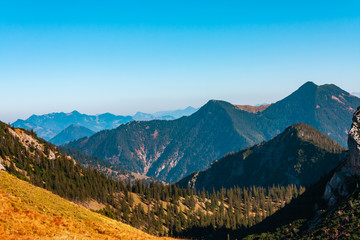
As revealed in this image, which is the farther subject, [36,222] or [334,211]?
[334,211]

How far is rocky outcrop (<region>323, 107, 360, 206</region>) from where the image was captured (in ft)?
331

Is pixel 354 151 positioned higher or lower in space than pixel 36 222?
higher

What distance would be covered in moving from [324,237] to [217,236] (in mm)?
114133

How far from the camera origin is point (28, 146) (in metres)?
198

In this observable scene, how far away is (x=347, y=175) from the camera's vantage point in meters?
104

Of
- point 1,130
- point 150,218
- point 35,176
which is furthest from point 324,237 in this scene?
point 1,130

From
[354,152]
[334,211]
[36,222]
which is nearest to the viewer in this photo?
[36,222]

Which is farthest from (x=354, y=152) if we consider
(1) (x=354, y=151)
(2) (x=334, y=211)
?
(2) (x=334, y=211)

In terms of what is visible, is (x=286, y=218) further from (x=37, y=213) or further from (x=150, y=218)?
(x=37, y=213)

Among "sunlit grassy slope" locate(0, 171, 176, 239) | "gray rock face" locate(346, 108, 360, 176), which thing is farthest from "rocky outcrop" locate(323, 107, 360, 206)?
"sunlit grassy slope" locate(0, 171, 176, 239)

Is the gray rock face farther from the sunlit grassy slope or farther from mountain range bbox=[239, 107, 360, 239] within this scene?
the sunlit grassy slope

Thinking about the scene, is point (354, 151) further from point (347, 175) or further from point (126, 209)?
point (126, 209)

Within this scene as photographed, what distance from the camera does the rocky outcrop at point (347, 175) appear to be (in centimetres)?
10081

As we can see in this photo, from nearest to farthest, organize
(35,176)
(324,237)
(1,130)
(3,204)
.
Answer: (3,204) < (324,237) < (35,176) < (1,130)
